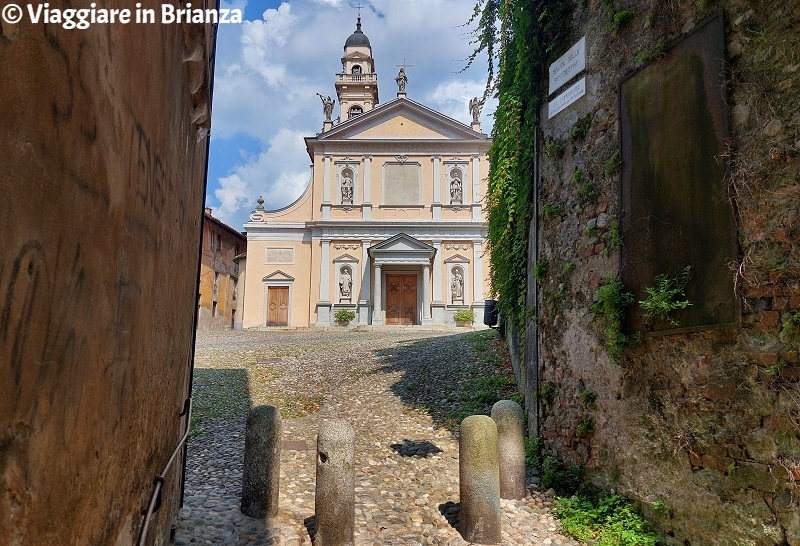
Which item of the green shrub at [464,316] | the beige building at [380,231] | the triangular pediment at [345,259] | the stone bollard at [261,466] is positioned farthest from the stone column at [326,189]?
the stone bollard at [261,466]

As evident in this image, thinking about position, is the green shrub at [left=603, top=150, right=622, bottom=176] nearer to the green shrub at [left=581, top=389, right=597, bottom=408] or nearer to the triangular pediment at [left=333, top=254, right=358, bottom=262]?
the green shrub at [left=581, top=389, right=597, bottom=408]

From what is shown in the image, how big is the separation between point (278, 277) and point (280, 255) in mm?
1138

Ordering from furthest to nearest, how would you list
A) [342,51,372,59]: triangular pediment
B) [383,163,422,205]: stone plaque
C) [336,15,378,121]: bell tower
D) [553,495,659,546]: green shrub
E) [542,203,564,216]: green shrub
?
[342,51,372,59]: triangular pediment
[336,15,378,121]: bell tower
[383,163,422,205]: stone plaque
[542,203,564,216]: green shrub
[553,495,659,546]: green shrub

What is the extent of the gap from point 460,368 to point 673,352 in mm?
6352

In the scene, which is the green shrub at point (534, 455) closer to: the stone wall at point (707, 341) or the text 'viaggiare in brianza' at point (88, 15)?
the stone wall at point (707, 341)

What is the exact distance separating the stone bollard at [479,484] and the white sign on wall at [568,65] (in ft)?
12.3

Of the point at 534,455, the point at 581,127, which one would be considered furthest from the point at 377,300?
the point at 581,127

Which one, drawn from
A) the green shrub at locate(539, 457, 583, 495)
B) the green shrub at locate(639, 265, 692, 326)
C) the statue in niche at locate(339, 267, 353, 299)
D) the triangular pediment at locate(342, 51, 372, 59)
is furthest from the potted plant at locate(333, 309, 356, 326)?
the triangular pediment at locate(342, 51, 372, 59)

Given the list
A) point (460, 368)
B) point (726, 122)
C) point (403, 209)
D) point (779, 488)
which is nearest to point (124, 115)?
point (726, 122)

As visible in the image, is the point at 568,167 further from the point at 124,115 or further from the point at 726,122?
the point at 124,115

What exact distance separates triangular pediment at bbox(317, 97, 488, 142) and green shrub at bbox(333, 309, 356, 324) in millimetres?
9029

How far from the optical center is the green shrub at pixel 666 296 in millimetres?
4051

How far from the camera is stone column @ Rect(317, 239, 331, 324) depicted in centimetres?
2594

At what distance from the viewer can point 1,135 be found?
1.07 m
